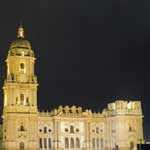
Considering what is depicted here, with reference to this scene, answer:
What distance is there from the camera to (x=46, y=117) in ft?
326

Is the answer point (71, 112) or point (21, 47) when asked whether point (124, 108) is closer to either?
point (71, 112)

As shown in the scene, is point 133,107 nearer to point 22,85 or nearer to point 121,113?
point 121,113

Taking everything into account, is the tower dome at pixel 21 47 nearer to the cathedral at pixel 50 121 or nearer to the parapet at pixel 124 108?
the cathedral at pixel 50 121

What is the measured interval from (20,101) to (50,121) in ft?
28.8

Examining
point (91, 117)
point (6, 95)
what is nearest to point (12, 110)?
point (6, 95)

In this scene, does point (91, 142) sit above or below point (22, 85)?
below

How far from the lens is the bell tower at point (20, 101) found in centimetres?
9225

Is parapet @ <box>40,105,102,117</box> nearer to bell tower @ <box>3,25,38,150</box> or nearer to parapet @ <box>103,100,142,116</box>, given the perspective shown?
parapet @ <box>103,100,142,116</box>

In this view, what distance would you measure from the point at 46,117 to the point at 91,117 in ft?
33.6

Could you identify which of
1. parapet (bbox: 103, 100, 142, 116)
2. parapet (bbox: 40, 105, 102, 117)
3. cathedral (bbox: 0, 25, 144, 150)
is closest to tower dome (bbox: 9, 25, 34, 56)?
cathedral (bbox: 0, 25, 144, 150)

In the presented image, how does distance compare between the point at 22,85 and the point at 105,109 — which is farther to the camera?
the point at 105,109

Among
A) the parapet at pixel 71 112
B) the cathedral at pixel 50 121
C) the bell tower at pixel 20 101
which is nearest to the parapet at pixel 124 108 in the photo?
the cathedral at pixel 50 121

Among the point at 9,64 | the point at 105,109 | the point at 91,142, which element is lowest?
the point at 91,142

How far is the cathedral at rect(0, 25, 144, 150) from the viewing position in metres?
93.1
